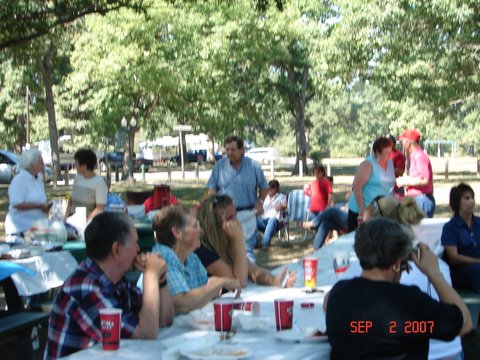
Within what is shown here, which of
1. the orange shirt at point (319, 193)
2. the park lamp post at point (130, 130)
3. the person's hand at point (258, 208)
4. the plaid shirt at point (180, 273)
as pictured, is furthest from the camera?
the park lamp post at point (130, 130)

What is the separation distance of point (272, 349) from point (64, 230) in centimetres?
431

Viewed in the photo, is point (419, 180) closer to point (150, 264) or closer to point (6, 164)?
point (150, 264)

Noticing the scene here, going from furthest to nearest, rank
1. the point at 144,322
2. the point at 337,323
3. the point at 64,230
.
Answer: the point at 64,230, the point at 144,322, the point at 337,323

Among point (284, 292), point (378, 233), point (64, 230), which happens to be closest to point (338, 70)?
point (64, 230)

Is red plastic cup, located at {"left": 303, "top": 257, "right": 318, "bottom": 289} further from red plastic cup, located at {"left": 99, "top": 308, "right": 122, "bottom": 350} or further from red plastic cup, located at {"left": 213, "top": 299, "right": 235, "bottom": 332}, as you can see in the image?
red plastic cup, located at {"left": 99, "top": 308, "right": 122, "bottom": 350}

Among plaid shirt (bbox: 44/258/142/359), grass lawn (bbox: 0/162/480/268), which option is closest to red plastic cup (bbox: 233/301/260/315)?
plaid shirt (bbox: 44/258/142/359)

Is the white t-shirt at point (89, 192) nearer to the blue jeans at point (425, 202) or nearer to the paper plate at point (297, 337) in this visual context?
the blue jeans at point (425, 202)

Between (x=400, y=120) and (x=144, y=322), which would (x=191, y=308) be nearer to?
(x=144, y=322)

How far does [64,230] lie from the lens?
7289 mm

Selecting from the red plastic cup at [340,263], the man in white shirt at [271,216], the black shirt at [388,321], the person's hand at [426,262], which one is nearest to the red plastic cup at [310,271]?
the red plastic cup at [340,263]

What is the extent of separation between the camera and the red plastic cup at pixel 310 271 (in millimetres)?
4715

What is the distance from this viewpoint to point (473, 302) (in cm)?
630

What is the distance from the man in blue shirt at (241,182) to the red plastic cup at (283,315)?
193 inches

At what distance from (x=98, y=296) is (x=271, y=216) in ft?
31.1
